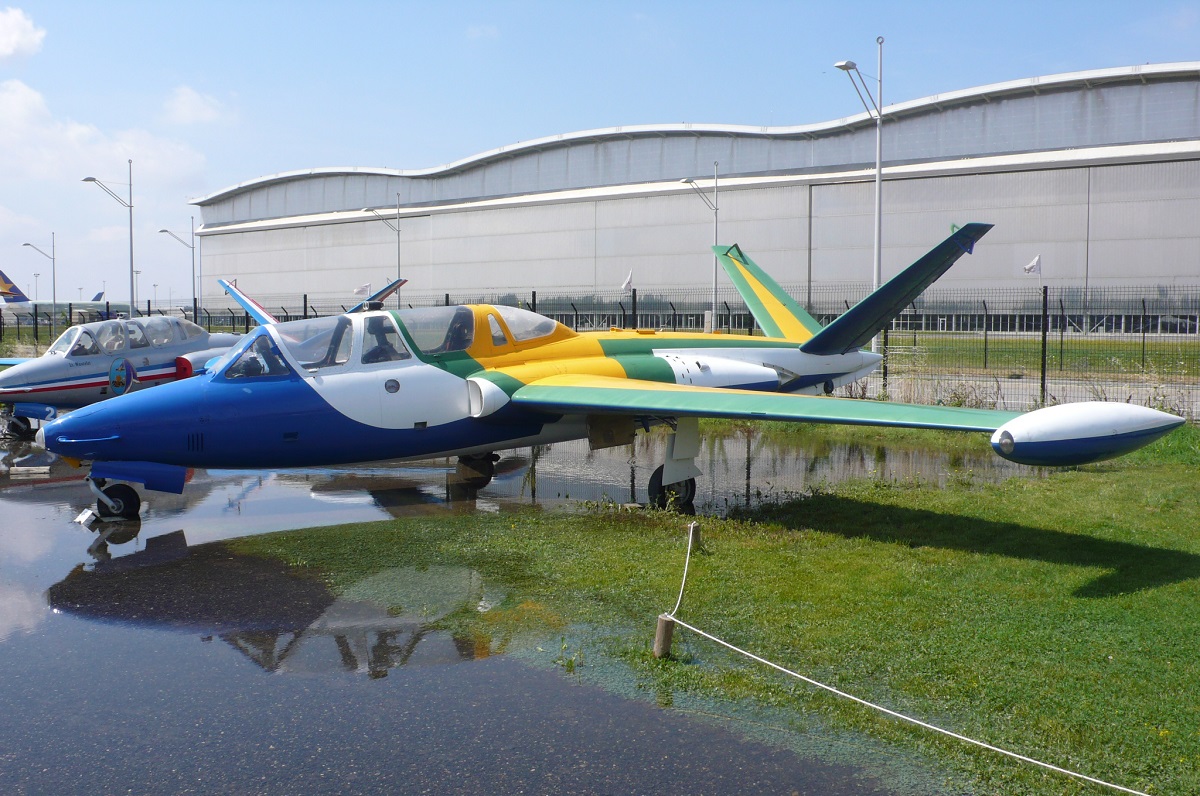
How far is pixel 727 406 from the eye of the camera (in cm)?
886

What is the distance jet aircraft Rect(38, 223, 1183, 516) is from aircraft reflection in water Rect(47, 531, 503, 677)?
4.35ft

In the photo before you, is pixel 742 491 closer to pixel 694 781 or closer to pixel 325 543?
pixel 325 543

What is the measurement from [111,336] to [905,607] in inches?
545

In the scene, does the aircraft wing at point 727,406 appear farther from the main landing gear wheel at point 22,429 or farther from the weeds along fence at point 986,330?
the main landing gear wheel at point 22,429

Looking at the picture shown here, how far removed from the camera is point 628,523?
903 cm

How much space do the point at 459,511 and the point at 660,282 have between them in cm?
5455

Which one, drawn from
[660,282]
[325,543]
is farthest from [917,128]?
[325,543]

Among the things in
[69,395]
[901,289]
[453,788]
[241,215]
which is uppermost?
[241,215]

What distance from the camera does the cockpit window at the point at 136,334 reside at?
1535 cm

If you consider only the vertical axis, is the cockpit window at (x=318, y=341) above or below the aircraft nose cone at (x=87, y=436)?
above

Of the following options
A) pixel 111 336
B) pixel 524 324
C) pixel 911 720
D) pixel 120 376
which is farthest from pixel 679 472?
pixel 111 336

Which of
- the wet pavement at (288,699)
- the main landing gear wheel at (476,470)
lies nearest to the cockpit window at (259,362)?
the wet pavement at (288,699)

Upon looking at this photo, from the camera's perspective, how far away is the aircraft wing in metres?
7.85

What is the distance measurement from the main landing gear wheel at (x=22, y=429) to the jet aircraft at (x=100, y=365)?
0.56 metres
